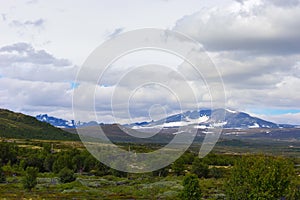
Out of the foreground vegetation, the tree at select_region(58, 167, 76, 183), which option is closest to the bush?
the foreground vegetation

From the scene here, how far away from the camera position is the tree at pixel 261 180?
6119cm

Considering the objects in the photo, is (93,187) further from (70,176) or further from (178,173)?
(178,173)

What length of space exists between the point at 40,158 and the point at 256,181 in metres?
101

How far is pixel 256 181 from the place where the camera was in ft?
204

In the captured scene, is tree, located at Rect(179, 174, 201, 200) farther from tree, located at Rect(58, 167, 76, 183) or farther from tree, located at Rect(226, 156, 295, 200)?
tree, located at Rect(58, 167, 76, 183)

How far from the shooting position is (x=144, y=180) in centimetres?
11962

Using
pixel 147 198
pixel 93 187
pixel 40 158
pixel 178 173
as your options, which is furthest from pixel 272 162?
pixel 40 158

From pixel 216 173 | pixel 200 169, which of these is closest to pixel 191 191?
pixel 200 169

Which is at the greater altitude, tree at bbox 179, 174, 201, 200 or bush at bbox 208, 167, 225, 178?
tree at bbox 179, 174, 201, 200

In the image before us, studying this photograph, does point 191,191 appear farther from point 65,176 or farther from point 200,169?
point 200,169

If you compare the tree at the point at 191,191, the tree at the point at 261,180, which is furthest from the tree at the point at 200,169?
the tree at the point at 261,180

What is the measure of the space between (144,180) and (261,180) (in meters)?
61.6

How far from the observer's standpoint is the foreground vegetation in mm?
62406

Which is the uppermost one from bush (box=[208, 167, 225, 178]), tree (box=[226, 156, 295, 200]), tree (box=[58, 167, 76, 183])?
tree (box=[226, 156, 295, 200])
